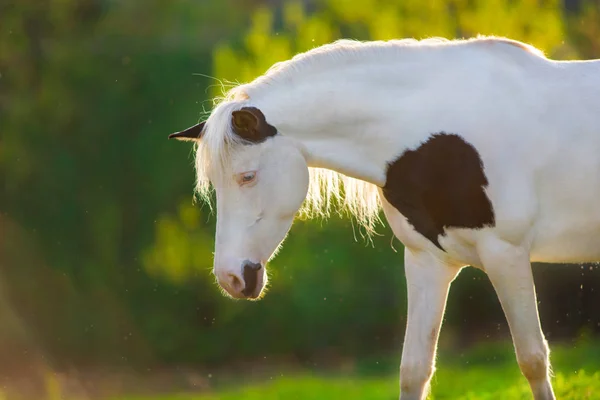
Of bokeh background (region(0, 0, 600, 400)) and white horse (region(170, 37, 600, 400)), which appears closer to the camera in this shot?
white horse (region(170, 37, 600, 400))

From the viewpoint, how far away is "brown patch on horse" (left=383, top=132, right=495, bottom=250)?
162 inches

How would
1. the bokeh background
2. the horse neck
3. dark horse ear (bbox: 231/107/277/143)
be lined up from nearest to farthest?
dark horse ear (bbox: 231/107/277/143) < the horse neck < the bokeh background

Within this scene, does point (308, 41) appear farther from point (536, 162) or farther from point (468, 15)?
point (536, 162)

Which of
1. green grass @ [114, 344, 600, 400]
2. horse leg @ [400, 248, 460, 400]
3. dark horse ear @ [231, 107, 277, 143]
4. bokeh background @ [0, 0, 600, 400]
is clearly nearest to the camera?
dark horse ear @ [231, 107, 277, 143]

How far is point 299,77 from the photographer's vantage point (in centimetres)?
421

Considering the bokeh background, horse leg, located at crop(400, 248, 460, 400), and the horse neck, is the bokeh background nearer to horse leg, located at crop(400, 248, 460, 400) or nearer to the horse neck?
horse leg, located at crop(400, 248, 460, 400)

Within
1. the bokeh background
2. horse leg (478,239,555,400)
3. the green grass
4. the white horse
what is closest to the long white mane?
the white horse

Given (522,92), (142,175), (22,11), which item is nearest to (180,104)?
(142,175)

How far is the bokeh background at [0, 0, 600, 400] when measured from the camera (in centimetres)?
1034

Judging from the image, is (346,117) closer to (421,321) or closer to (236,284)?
(236,284)

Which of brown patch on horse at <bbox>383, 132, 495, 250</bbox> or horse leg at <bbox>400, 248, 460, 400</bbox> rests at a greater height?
brown patch on horse at <bbox>383, 132, 495, 250</bbox>

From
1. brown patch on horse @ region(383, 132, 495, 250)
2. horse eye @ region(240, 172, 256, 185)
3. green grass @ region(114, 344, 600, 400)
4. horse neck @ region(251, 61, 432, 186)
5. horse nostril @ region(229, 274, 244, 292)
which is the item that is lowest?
green grass @ region(114, 344, 600, 400)

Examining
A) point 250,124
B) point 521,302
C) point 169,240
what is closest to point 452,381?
point 169,240

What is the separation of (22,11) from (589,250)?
10.1 metres
